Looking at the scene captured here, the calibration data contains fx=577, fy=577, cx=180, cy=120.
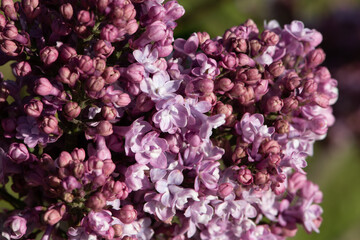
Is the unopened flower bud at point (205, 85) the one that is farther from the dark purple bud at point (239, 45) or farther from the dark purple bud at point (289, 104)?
the dark purple bud at point (289, 104)

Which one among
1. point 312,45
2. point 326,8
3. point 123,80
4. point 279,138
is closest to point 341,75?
point 326,8

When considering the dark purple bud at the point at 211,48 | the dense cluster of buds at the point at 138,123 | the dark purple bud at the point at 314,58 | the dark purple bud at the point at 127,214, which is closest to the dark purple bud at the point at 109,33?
the dense cluster of buds at the point at 138,123

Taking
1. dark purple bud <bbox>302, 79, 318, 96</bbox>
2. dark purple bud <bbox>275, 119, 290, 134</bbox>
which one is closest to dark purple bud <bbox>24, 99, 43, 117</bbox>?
dark purple bud <bbox>275, 119, 290, 134</bbox>

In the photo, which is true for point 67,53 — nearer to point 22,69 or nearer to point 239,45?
point 22,69

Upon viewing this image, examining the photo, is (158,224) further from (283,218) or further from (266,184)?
(283,218)

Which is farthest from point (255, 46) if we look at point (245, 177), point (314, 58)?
point (245, 177)

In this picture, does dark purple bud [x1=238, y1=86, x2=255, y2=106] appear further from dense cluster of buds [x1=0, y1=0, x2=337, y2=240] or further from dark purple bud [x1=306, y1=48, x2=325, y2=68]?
dark purple bud [x1=306, y1=48, x2=325, y2=68]
